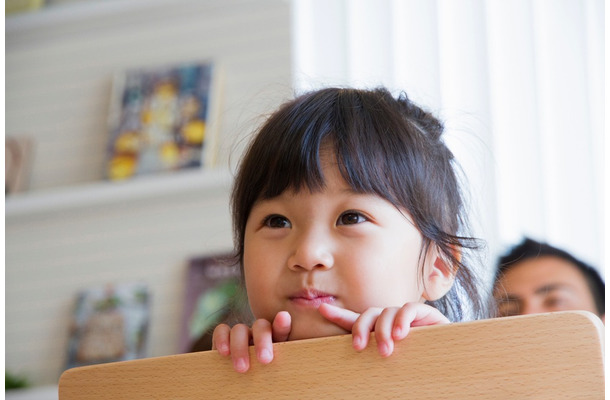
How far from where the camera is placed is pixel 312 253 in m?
Result: 0.85

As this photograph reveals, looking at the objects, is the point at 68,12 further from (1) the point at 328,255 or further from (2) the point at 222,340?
(2) the point at 222,340

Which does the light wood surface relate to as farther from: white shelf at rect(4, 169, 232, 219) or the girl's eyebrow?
white shelf at rect(4, 169, 232, 219)

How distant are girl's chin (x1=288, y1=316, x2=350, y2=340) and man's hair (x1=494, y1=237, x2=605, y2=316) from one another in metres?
1.17

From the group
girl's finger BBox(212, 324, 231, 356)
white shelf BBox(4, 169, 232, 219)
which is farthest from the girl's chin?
white shelf BBox(4, 169, 232, 219)

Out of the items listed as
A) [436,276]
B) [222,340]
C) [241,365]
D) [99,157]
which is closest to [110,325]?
[99,157]

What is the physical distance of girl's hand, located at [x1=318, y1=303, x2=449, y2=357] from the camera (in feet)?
1.76

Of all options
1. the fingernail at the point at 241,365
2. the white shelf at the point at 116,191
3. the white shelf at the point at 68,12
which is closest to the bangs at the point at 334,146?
the fingernail at the point at 241,365

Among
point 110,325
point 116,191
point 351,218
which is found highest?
point 116,191

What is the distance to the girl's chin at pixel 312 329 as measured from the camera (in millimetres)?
838

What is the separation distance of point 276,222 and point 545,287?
116cm

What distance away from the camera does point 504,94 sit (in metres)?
2.23

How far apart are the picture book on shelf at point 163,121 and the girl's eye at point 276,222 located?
148 cm

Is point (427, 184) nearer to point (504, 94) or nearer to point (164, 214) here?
point (504, 94)

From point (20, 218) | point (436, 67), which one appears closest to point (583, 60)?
point (436, 67)
